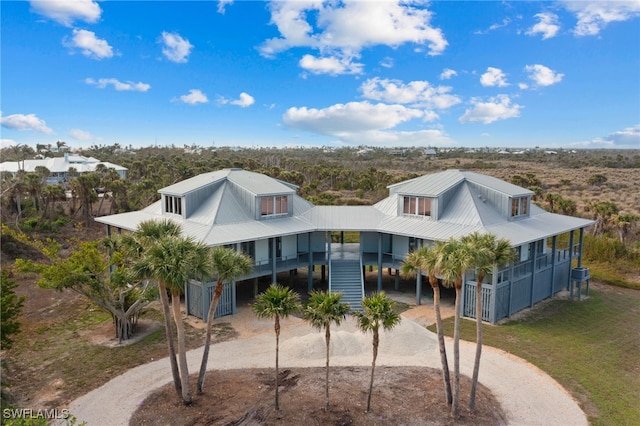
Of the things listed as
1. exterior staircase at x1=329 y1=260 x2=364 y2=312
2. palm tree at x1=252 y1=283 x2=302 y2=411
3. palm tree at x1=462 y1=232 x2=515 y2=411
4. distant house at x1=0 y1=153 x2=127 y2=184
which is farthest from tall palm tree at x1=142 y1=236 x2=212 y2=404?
distant house at x1=0 y1=153 x2=127 y2=184

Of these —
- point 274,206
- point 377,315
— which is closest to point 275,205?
point 274,206

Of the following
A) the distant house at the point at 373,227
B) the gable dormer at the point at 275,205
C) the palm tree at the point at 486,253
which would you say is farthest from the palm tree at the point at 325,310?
Answer: the gable dormer at the point at 275,205

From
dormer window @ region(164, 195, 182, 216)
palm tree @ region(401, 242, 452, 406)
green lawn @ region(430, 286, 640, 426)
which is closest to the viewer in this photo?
palm tree @ region(401, 242, 452, 406)

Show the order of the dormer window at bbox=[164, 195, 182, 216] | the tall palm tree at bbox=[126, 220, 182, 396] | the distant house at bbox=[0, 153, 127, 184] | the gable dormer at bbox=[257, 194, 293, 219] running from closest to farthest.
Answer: the tall palm tree at bbox=[126, 220, 182, 396] < the gable dormer at bbox=[257, 194, 293, 219] < the dormer window at bbox=[164, 195, 182, 216] < the distant house at bbox=[0, 153, 127, 184]

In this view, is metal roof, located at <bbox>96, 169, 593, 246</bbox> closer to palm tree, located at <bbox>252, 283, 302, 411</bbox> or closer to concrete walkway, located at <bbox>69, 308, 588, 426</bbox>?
concrete walkway, located at <bbox>69, 308, 588, 426</bbox>

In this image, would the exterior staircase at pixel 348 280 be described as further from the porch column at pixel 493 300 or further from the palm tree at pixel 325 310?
the palm tree at pixel 325 310

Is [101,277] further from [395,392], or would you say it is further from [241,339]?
[395,392]

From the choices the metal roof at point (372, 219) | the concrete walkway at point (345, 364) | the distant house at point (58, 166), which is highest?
the distant house at point (58, 166)

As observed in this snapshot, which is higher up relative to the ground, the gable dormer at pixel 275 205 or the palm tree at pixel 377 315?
the gable dormer at pixel 275 205
